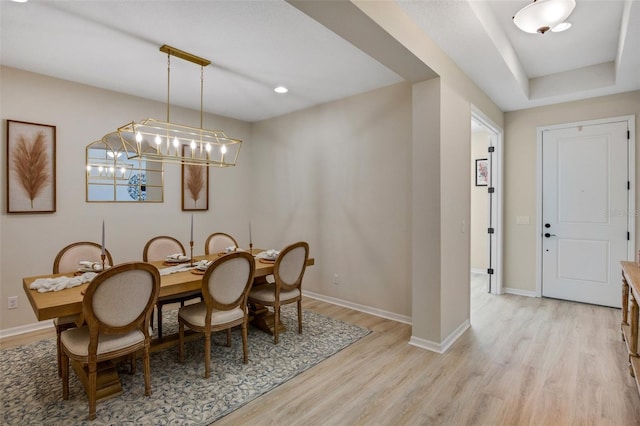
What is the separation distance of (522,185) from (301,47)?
3.53m

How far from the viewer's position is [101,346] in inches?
80.3

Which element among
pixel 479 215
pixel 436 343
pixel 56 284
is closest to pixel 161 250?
pixel 56 284

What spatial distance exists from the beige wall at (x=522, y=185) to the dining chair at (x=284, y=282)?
10.4 ft

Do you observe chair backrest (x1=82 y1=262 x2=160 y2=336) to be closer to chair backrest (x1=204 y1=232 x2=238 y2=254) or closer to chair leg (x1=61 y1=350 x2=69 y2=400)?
chair leg (x1=61 y1=350 x2=69 y2=400)

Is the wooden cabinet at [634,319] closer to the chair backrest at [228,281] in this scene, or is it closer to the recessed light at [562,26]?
the recessed light at [562,26]

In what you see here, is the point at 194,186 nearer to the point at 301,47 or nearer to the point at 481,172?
the point at 301,47

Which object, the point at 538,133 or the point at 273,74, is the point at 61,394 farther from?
the point at 538,133

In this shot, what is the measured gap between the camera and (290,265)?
313 cm

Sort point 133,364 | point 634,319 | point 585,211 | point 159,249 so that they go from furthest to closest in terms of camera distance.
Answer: point 585,211 → point 159,249 → point 133,364 → point 634,319

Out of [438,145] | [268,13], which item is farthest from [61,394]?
[438,145]

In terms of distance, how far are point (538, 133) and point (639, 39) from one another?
1.98m

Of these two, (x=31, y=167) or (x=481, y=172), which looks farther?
(x=481, y=172)

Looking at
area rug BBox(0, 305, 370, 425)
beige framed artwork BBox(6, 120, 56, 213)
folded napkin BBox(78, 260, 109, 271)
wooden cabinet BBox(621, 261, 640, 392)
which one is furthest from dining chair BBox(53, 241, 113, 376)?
wooden cabinet BBox(621, 261, 640, 392)

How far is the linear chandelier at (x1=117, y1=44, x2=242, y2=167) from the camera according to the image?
2.77 metres
